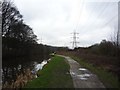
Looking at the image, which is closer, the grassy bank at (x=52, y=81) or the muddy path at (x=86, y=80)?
the muddy path at (x=86, y=80)

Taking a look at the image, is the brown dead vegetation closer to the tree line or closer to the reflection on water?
the reflection on water

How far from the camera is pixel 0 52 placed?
2099 inches

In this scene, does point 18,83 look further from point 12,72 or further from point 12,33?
point 12,33

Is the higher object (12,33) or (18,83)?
(12,33)

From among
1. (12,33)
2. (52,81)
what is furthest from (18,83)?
(12,33)

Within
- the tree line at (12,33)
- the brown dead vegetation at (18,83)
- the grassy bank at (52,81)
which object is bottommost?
the brown dead vegetation at (18,83)

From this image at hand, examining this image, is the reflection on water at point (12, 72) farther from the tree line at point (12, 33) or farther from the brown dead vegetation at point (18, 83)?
the tree line at point (12, 33)

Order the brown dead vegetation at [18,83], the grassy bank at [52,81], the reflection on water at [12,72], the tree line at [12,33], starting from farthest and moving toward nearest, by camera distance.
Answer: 1. the tree line at [12,33]
2. the reflection on water at [12,72]
3. the brown dead vegetation at [18,83]
4. the grassy bank at [52,81]

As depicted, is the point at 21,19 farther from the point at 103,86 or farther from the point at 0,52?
the point at 103,86

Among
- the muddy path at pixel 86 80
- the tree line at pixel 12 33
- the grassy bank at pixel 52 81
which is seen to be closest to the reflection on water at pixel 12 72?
the grassy bank at pixel 52 81

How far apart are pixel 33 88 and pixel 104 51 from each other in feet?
80.8

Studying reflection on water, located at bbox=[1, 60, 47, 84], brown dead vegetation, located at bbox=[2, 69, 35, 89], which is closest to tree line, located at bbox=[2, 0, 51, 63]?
reflection on water, located at bbox=[1, 60, 47, 84]

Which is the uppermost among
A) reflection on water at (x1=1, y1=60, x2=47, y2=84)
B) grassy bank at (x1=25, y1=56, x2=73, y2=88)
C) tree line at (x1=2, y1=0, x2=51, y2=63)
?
tree line at (x1=2, y1=0, x2=51, y2=63)

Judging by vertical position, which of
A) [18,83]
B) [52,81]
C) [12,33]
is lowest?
[18,83]
